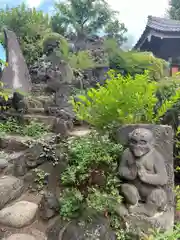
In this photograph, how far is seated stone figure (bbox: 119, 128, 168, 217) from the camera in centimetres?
238

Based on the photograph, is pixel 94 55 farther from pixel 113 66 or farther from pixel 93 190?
pixel 93 190

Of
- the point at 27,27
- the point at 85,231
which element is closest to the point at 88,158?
the point at 85,231

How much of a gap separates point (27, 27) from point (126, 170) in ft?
44.2

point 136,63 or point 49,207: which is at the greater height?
point 136,63

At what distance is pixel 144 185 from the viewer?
2445 millimetres

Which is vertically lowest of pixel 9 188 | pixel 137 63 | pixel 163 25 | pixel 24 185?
pixel 24 185

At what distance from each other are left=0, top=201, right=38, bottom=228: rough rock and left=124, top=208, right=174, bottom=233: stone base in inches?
42.7

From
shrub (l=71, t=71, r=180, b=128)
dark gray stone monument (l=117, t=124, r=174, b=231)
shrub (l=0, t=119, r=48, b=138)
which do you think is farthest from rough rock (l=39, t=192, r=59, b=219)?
shrub (l=0, t=119, r=48, b=138)

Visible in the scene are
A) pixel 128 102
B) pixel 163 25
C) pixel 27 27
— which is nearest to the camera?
pixel 128 102

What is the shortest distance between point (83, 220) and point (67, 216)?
23 centimetres

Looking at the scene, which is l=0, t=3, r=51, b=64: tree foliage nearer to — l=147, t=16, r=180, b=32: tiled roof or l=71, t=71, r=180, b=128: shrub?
l=147, t=16, r=180, b=32: tiled roof

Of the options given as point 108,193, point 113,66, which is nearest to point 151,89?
point 108,193

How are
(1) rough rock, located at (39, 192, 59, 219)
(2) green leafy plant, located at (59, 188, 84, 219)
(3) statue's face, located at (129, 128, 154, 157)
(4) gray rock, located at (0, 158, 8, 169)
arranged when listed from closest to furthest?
(3) statue's face, located at (129, 128, 154, 157) < (2) green leafy plant, located at (59, 188, 84, 219) < (1) rough rock, located at (39, 192, 59, 219) < (4) gray rock, located at (0, 158, 8, 169)

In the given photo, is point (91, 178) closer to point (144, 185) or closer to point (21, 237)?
point (144, 185)
